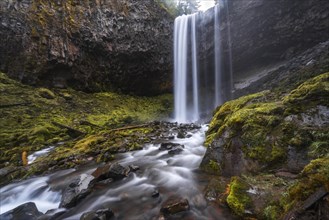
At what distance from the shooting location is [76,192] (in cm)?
469

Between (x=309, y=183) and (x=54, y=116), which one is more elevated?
(x=54, y=116)

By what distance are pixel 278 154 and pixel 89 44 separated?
721 inches

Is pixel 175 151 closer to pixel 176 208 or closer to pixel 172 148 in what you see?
pixel 172 148

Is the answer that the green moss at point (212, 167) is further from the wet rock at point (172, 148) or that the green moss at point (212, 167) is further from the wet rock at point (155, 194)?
the wet rock at point (172, 148)

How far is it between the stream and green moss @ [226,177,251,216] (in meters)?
0.24

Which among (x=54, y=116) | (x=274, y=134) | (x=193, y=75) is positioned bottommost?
(x=274, y=134)

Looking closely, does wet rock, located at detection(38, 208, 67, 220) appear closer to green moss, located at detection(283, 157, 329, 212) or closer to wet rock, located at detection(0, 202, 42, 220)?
wet rock, located at detection(0, 202, 42, 220)

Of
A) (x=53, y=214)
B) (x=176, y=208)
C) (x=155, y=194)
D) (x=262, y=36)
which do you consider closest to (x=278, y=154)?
(x=176, y=208)

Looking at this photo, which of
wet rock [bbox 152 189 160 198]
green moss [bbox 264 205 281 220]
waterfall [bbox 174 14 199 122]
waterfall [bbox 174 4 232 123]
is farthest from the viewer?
waterfall [bbox 174 14 199 122]

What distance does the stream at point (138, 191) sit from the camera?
3904mm

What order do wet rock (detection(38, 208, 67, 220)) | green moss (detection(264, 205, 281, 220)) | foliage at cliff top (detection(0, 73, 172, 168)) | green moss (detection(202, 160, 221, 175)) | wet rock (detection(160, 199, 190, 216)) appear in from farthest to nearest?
foliage at cliff top (detection(0, 73, 172, 168)), green moss (detection(202, 160, 221, 175)), wet rock (detection(38, 208, 67, 220)), wet rock (detection(160, 199, 190, 216)), green moss (detection(264, 205, 281, 220))

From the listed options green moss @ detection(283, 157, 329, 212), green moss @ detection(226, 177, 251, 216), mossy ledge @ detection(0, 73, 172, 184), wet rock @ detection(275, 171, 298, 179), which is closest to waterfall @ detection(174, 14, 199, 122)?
mossy ledge @ detection(0, 73, 172, 184)

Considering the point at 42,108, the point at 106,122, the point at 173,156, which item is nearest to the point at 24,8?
the point at 42,108

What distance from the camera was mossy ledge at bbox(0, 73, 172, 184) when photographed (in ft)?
26.1
